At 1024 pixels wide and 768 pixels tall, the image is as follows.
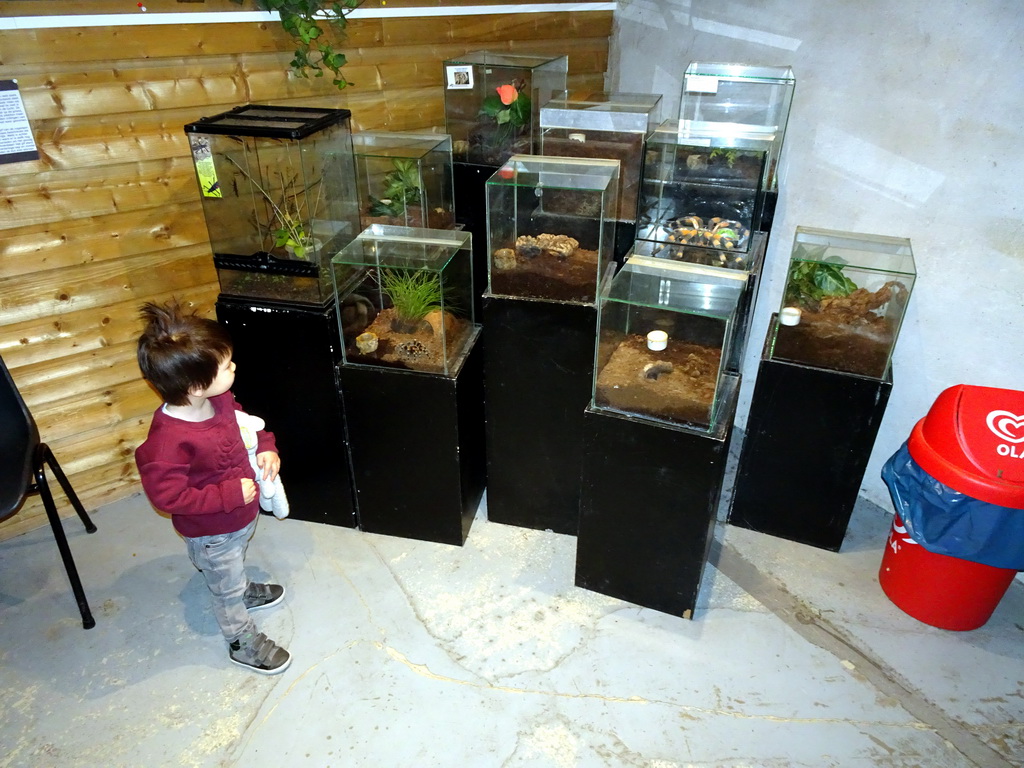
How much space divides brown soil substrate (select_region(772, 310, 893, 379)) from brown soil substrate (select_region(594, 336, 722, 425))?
64cm

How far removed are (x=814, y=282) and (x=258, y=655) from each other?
7.20 ft

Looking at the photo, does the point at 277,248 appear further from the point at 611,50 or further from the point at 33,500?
the point at 611,50

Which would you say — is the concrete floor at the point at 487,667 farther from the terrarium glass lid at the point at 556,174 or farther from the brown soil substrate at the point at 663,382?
the terrarium glass lid at the point at 556,174

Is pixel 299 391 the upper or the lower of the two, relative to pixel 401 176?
lower

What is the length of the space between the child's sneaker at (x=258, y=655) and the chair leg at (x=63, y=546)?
0.54m

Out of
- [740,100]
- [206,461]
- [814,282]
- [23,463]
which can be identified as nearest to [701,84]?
[740,100]

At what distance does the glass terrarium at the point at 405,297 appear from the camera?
224 cm

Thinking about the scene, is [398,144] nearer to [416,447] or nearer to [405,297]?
[405,297]

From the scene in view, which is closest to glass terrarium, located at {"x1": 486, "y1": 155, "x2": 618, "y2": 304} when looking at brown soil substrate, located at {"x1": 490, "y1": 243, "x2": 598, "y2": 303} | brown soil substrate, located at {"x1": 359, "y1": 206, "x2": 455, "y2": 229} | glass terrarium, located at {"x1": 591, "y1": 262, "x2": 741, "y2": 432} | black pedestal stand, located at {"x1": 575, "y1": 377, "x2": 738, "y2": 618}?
brown soil substrate, located at {"x1": 490, "y1": 243, "x2": 598, "y2": 303}

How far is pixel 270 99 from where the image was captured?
2.71 meters

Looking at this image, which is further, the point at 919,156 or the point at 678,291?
the point at 919,156

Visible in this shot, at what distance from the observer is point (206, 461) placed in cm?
197

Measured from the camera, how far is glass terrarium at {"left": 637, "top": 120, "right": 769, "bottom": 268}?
2.62 m

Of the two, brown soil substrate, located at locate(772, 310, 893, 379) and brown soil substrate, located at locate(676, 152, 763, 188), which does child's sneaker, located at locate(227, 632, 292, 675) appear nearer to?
brown soil substrate, located at locate(772, 310, 893, 379)
